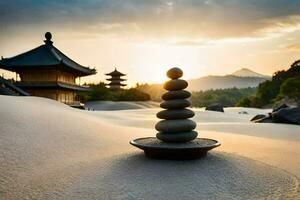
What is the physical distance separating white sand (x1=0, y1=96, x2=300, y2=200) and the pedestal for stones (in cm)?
24

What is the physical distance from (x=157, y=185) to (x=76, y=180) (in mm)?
1334

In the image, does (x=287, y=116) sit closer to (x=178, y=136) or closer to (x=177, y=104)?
(x=177, y=104)

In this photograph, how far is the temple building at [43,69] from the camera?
2398cm

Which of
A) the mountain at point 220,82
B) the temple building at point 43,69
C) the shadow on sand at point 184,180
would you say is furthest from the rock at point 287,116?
the mountain at point 220,82

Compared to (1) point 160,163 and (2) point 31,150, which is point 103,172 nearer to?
(1) point 160,163

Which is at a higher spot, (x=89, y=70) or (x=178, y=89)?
(x=89, y=70)

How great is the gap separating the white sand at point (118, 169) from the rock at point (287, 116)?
6.25m

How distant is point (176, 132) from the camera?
6438 mm

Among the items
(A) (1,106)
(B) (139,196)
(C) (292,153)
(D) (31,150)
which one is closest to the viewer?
(B) (139,196)

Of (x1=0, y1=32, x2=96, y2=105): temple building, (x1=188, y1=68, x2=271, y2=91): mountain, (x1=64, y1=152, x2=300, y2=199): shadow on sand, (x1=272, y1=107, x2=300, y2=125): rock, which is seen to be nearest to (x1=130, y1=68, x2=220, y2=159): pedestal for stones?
(x1=64, y1=152, x2=300, y2=199): shadow on sand

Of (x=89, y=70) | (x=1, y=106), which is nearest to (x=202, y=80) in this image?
(x=89, y=70)

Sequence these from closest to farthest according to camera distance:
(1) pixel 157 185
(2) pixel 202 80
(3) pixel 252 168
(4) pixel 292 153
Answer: (1) pixel 157 185 → (3) pixel 252 168 → (4) pixel 292 153 → (2) pixel 202 80

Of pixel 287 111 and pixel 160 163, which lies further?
pixel 287 111

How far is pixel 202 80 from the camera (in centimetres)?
19450
